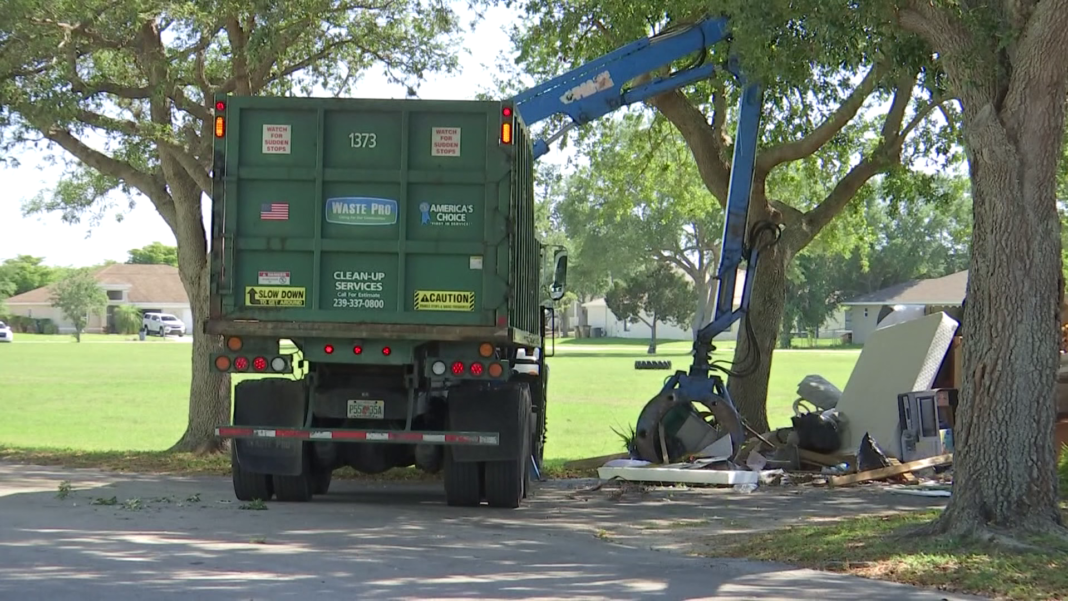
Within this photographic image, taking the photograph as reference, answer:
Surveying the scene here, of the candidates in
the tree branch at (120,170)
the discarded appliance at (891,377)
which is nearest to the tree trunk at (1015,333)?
the discarded appliance at (891,377)

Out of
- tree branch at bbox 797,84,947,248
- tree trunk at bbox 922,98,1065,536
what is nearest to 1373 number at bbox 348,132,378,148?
tree trunk at bbox 922,98,1065,536

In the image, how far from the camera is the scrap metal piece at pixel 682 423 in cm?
1502

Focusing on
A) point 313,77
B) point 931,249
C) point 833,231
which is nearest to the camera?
point 313,77

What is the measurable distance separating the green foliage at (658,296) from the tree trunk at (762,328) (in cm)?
7225

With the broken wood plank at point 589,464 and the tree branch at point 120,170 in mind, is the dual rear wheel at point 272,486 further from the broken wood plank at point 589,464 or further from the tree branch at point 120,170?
the tree branch at point 120,170

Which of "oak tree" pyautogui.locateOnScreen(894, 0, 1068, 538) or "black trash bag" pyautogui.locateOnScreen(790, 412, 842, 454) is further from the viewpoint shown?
"black trash bag" pyautogui.locateOnScreen(790, 412, 842, 454)

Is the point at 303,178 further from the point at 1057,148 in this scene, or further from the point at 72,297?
the point at 72,297

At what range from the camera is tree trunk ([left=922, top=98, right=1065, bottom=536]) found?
30.2 feet

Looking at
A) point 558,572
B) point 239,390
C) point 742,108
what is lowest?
point 558,572

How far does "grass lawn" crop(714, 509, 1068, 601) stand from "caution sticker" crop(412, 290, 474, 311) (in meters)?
3.13

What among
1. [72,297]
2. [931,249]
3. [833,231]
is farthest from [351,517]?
[72,297]

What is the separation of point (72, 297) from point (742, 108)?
3753 inches

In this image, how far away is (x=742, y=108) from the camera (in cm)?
1548

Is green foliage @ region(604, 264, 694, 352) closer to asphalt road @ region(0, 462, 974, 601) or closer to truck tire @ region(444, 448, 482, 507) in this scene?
asphalt road @ region(0, 462, 974, 601)
